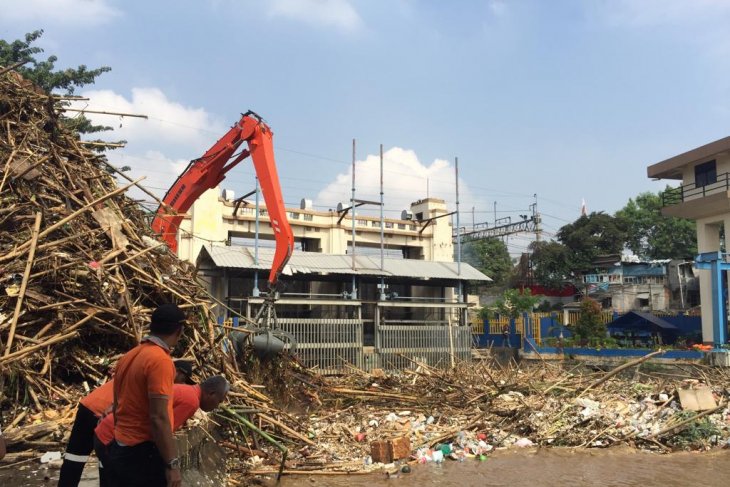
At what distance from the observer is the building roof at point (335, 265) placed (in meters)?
17.7

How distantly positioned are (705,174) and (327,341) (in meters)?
16.9

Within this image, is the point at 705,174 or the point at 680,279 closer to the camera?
the point at 705,174

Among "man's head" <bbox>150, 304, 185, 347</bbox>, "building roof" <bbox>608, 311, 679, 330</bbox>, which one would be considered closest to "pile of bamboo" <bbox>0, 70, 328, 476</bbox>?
"man's head" <bbox>150, 304, 185, 347</bbox>

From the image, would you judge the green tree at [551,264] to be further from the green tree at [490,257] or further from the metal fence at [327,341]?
the metal fence at [327,341]

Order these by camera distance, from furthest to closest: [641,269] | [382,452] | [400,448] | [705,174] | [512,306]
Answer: [641,269] < [512,306] < [705,174] < [400,448] < [382,452]

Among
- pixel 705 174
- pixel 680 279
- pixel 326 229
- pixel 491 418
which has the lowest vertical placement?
pixel 491 418

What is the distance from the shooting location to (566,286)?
39.3 m

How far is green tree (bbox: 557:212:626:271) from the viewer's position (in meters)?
38.9

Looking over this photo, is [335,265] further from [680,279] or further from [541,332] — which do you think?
[680,279]

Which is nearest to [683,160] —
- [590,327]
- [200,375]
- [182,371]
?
[590,327]

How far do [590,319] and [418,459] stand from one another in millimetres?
15974

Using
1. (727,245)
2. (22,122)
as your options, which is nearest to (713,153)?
(727,245)

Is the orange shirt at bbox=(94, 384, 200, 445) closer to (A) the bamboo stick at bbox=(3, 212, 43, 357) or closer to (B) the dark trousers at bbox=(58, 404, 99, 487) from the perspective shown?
(B) the dark trousers at bbox=(58, 404, 99, 487)

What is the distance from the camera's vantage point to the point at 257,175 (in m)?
12.3
